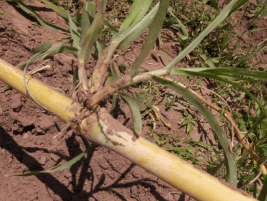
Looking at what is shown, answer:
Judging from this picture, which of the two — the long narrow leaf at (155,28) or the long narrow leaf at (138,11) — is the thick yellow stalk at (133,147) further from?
the long narrow leaf at (138,11)

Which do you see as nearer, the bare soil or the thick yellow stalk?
the thick yellow stalk

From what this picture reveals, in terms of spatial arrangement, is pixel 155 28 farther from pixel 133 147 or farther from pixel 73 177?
pixel 73 177

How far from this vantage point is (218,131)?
3.06 feet

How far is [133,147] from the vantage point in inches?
35.0

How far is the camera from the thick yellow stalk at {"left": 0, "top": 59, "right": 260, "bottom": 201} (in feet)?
2.76

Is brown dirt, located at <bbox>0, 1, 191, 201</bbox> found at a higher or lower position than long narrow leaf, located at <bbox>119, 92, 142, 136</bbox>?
lower

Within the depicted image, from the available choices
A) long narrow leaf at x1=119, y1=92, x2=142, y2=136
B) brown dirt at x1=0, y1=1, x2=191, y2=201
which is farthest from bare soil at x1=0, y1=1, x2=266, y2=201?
long narrow leaf at x1=119, y1=92, x2=142, y2=136

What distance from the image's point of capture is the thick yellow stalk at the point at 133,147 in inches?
33.1

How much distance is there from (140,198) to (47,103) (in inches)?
24.0

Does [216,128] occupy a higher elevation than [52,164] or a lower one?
higher

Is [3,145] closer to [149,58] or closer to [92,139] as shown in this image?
[92,139]

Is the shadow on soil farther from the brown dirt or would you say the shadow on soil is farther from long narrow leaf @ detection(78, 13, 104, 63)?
long narrow leaf @ detection(78, 13, 104, 63)

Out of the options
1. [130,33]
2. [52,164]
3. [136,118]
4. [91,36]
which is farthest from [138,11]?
[52,164]

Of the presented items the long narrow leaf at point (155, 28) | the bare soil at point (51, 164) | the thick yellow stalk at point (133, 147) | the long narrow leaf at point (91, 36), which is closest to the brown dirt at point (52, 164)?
the bare soil at point (51, 164)
